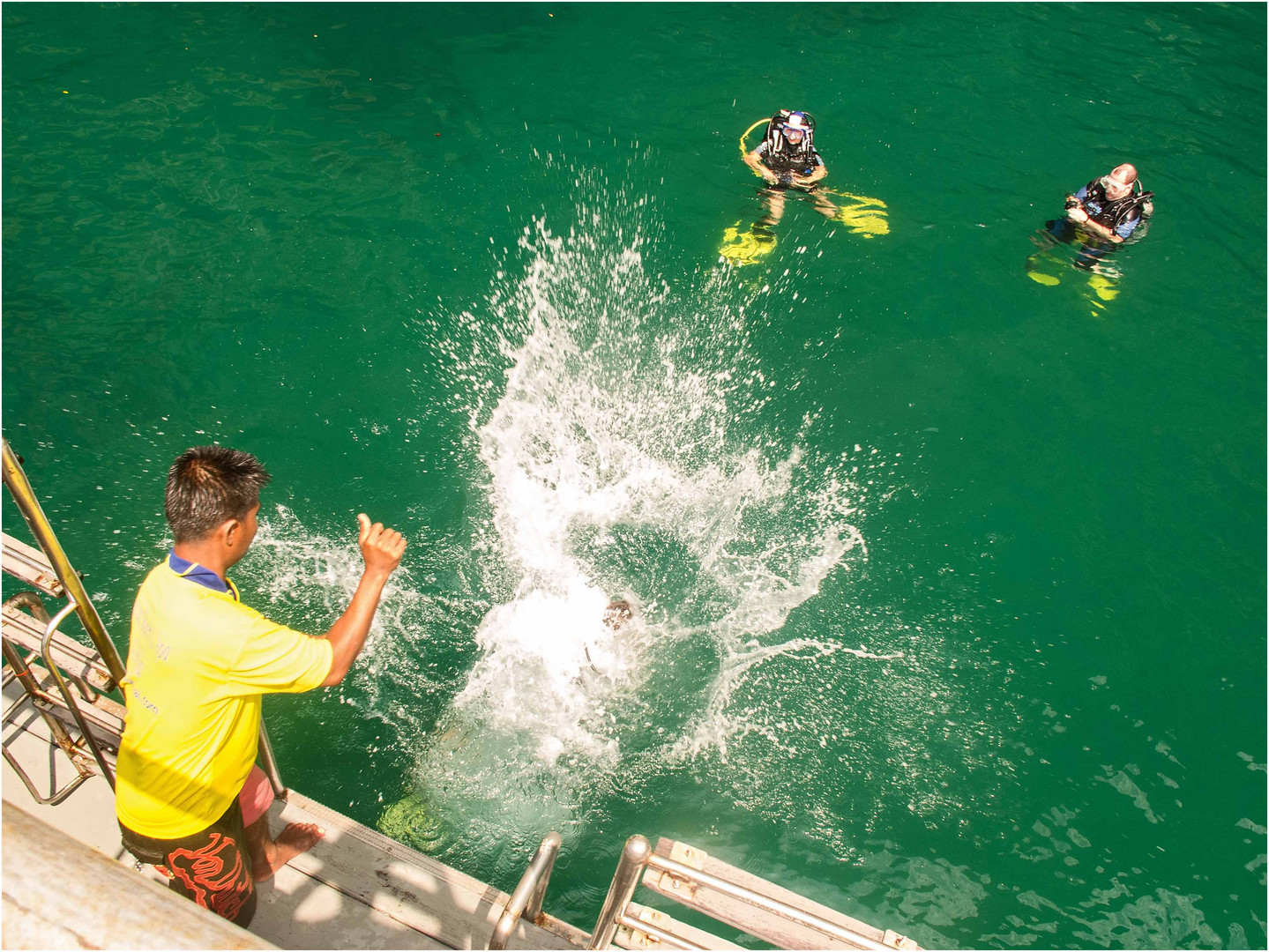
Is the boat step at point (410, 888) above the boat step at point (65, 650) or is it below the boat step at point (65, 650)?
below

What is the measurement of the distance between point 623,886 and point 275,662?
141cm


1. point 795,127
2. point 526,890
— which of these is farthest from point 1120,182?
point 526,890

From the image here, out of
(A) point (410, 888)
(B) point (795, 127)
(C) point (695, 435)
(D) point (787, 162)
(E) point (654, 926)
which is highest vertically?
(B) point (795, 127)

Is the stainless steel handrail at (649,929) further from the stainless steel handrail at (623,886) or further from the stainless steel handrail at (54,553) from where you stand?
the stainless steel handrail at (54,553)

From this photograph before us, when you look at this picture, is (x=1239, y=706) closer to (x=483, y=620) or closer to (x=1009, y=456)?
(x=1009, y=456)

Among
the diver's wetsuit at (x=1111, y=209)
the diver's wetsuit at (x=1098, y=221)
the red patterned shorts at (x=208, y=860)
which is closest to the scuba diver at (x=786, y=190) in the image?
the diver's wetsuit at (x=1098, y=221)

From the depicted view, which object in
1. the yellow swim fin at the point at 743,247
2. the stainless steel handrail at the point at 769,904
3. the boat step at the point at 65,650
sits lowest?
the boat step at the point at 65,650

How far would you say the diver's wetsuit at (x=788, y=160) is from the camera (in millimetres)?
9367

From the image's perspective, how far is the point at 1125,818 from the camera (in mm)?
5371

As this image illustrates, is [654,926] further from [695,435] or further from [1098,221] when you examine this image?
[1098,221]

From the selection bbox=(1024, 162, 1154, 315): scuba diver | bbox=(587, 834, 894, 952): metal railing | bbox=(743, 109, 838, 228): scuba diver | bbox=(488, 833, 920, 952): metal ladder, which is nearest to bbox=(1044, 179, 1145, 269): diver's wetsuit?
bbox=(1024, 162, 1154, 315): scuba diver

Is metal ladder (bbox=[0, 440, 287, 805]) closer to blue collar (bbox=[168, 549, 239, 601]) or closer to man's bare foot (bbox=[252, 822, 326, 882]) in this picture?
man's bare foot (bbox=[252, 822, 326, 882])

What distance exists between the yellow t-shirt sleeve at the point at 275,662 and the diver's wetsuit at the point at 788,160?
875cm

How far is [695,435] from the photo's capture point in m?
7.46
